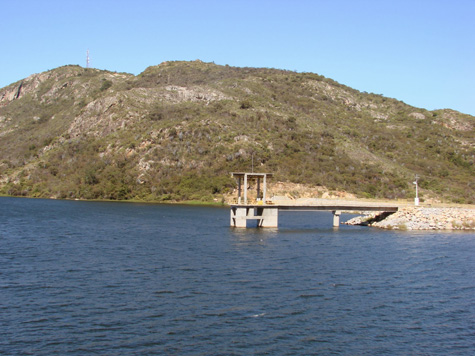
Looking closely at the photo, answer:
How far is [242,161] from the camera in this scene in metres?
122

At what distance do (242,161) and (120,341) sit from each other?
336ft

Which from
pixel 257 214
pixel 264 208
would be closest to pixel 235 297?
pixel 264 208

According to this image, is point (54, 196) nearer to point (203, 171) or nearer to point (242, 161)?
point (203, 171)

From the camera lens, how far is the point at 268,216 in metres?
60.4

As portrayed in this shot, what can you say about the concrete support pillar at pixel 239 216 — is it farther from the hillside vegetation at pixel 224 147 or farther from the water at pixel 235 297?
the hillside vegetation at pixel 224 147

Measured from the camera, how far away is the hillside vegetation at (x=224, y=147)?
122 metres

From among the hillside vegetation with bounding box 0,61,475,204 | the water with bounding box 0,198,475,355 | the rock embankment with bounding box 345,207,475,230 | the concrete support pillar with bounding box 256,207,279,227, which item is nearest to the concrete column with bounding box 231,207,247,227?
the concrete support pillar with bounding box 256,207,279,227

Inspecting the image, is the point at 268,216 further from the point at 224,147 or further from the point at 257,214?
the point at 224,147

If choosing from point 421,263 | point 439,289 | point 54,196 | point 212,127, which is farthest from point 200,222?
point 54,196

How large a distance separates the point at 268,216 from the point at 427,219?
2047 cm

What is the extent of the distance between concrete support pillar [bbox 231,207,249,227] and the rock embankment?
61.8 ft

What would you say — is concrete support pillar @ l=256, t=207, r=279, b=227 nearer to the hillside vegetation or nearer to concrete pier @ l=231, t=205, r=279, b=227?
concrete pier @ l=231, t=205, r=279, b=227

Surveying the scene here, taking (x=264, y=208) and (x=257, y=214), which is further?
(x=257, y=214)

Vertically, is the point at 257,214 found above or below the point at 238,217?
above
